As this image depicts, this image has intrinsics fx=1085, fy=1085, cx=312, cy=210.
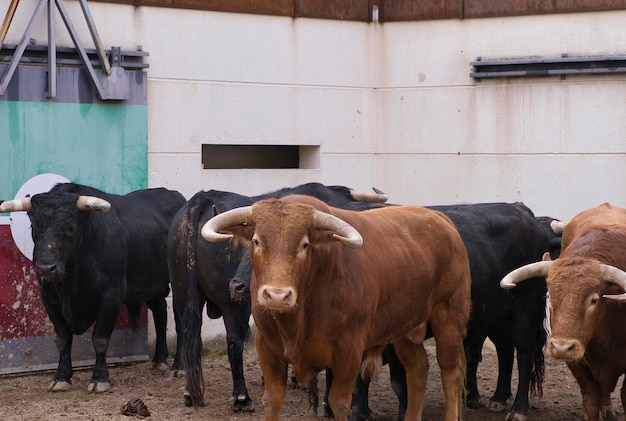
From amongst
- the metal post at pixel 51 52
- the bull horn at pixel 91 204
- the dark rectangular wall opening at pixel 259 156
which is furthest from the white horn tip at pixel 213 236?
the dark rectangular wall opening at pixel 259 156

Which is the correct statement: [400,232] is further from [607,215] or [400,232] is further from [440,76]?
[440,76]

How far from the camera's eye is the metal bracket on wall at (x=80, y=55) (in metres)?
9.37

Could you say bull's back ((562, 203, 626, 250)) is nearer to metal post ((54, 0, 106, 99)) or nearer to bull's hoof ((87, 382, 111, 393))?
bull's hoof ((87, 382, 111, 393))

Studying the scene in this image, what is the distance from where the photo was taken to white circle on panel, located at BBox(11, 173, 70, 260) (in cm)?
970

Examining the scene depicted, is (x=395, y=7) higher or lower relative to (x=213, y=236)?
higher

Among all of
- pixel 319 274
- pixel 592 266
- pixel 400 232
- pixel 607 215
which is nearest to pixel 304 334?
pixel 319 274

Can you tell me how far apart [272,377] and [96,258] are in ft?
12.1

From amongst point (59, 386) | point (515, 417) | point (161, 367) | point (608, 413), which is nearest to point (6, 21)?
point (59, 386)

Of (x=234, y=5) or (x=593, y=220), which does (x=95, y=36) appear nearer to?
(x=234, y=5)

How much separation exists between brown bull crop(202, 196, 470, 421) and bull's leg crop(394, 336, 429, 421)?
16 cm

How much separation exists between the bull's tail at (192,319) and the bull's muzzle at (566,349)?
9.84ft

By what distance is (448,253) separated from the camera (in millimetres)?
7312

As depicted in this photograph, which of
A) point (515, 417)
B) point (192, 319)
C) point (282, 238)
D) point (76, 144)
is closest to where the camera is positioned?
point (282, 238)

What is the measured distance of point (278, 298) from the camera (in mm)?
5570
